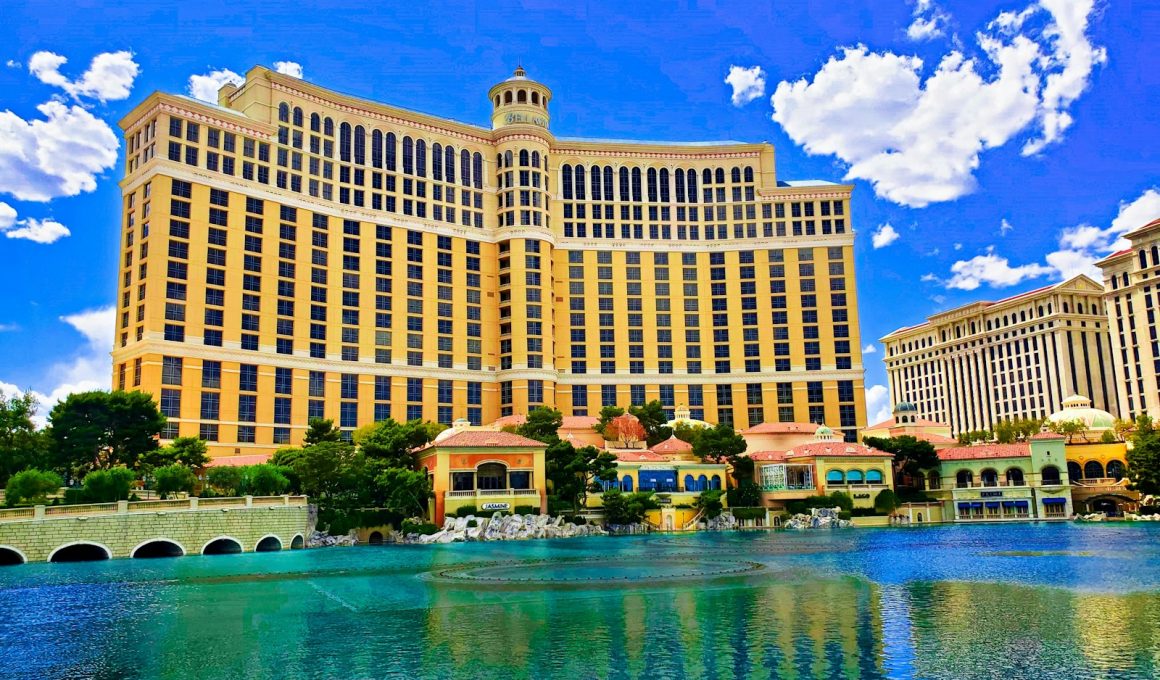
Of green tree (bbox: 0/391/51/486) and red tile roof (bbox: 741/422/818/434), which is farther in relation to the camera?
red tile roof (bbox: 741/422/818/434)

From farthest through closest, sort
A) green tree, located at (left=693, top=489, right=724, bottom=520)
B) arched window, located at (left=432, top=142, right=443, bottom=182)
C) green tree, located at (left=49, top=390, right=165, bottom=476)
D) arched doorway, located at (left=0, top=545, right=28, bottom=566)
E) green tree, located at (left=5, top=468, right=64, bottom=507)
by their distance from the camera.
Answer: arched window, located at (left=432, top=142, right=443, bottom=182), green tree, located at (left=693, top=489, right=724, bottom=520), green tree, located at (left=49, top=390, right=165, bottom=476), green tree, located at (left=5, top=468, right=64, bottom=507), arched doorway, located at (left=0, top=545, right=28, bottom=566)

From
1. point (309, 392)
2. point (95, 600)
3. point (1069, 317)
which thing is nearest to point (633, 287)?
point (309, 392)

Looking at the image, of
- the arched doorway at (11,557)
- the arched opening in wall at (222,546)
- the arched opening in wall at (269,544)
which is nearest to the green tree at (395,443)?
the arched opening in wall at (269,544)

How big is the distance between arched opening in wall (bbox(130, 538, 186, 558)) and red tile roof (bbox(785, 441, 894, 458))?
62.7 m

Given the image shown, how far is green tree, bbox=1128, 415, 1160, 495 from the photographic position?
89375 mm

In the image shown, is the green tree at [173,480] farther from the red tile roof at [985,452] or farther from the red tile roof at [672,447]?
the red tile roof at [985,452]

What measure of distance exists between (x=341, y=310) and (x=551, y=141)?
135 ft

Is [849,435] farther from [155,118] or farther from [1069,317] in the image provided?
[155,118]

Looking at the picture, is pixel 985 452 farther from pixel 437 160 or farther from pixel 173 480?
pixel 173 480

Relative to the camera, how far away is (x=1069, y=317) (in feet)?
526

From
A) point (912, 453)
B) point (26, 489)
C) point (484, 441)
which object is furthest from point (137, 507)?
point (912, 453)

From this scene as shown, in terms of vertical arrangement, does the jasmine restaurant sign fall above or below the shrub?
above

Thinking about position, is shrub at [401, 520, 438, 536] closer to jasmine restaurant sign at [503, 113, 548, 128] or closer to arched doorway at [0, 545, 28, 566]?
arched doorway at [0, 545, 28, 566]

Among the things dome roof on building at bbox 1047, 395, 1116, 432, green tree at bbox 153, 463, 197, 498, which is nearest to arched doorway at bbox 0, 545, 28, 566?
green tree at bbox 153, 463, 197, 498
